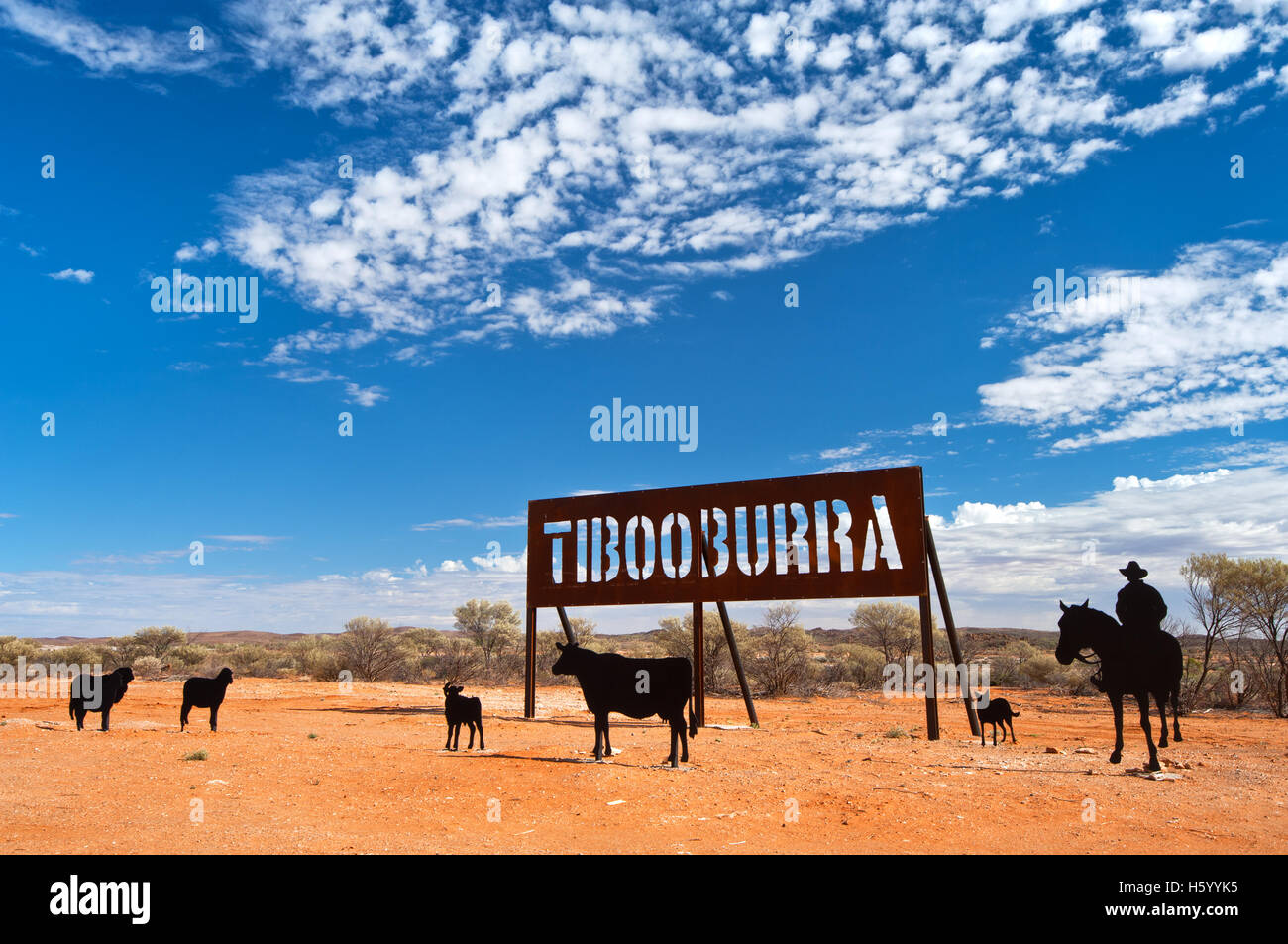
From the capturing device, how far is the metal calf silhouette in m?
11.2

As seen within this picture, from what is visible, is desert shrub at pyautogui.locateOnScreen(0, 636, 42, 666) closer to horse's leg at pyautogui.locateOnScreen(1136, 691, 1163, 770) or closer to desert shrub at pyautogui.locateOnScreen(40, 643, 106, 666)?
desert shrub at pyautogui.locateOnScreen(40, 643, 106, 666)

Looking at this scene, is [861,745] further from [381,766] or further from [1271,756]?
[381,766]

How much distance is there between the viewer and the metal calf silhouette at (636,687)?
11180mm

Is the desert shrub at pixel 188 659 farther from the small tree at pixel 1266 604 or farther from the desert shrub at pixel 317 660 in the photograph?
the small tree at pixel 1266 604

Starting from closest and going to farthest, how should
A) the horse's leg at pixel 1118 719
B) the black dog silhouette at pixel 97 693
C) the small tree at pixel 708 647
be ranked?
the horse's leg at pixel 1118 719 < the black dog silhouette at pixel 97 693 < the small tree at pixel 708 647

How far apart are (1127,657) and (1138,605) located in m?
0.70

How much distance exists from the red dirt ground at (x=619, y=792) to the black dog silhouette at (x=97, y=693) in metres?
0.43

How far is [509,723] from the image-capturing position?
17125 mm

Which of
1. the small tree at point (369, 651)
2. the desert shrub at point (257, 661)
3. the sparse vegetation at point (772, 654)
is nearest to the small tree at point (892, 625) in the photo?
the sparse vegetation at point (772, 654)

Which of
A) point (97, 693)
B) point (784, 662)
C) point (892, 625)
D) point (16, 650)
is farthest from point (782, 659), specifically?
point (16, 650)

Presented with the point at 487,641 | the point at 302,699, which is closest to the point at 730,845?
the point at 302,699

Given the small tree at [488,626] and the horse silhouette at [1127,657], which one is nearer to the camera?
the horse silhouette at [1127,657]

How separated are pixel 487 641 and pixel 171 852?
109ft

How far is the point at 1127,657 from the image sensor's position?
33.5 ft
